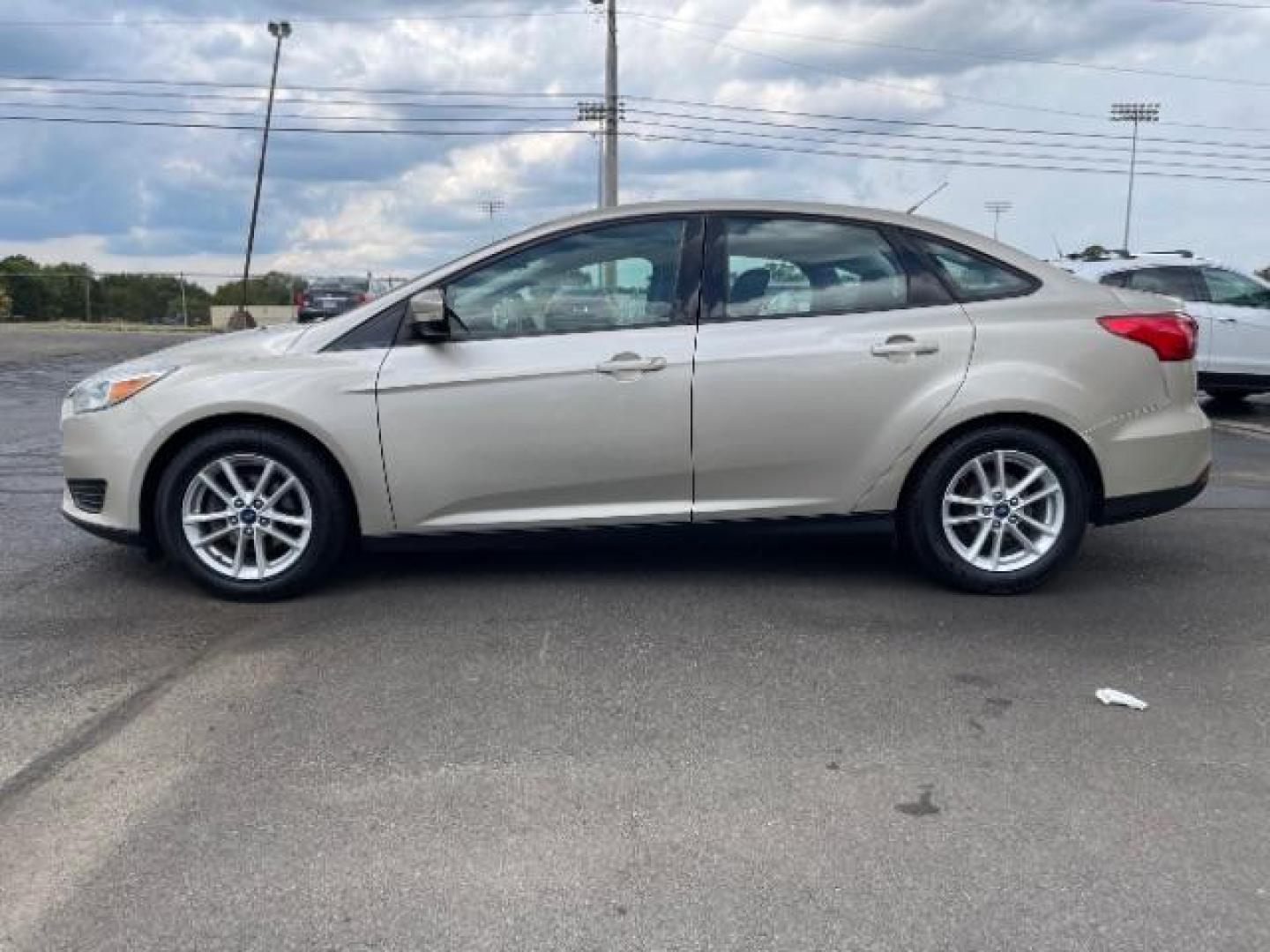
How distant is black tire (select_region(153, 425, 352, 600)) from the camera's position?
16.8ft

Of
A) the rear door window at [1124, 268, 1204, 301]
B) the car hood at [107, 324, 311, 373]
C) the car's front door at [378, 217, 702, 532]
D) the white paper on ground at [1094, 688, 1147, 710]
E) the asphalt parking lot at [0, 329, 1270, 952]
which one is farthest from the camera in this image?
the rear door window at [1124, 268, 1204, 301]

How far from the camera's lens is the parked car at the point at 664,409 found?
512 cm

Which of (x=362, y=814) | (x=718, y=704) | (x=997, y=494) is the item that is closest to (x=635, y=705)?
(x=718, y=704)

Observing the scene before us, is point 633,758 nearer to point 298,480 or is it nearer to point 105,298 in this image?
point 298,480

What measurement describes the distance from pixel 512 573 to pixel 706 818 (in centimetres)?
259

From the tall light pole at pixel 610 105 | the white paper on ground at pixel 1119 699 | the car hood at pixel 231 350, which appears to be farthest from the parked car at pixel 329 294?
the white paper on ground at pixel 1119 699

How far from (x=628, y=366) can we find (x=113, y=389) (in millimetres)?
2187

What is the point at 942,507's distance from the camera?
5293 mm

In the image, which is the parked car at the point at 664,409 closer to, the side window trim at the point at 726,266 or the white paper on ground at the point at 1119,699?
the side window trim at the point at 726,266

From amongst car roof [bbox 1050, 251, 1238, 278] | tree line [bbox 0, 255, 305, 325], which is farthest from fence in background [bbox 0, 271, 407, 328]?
car roof [bbox 1050, 251, 1238, 278]

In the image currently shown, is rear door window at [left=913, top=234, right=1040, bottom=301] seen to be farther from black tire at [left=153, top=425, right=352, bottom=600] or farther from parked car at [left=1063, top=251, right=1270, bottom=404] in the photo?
parked car at [left=1063, top=251, right=1270, bottom=404]

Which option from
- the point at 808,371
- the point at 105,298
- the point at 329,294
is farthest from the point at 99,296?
the point at 808,371

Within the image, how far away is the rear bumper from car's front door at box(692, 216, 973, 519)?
35.2 inches

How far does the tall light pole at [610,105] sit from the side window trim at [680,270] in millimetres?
29875
